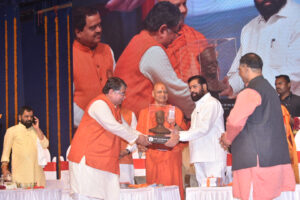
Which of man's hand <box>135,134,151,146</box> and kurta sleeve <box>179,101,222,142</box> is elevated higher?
kurta sleeve <box>179,101,222,142</box>

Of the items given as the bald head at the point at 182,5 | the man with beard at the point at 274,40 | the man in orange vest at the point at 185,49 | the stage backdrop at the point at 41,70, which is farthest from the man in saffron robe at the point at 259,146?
the stage backdrop at the point at 41,70

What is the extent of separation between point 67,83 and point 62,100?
323mm

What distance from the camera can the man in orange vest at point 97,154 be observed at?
415 cm

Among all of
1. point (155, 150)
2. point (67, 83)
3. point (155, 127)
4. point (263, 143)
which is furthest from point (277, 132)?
point (67, 83)

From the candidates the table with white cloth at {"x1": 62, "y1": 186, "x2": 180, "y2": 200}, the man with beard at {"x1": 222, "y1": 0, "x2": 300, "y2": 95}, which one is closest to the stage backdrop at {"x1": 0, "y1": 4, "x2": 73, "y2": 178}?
the man with beard at {"x1": 222, "y1": 0, "x2": 300, "y2": 95}

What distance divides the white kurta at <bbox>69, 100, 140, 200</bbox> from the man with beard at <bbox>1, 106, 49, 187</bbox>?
9.30ft

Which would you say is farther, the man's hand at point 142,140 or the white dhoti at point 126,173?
the white dhoti at point 126,173

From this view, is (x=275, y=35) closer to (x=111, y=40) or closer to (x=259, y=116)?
(x=111, y=40)

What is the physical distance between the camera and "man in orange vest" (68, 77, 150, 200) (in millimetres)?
4148

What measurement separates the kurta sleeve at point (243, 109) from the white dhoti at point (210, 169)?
5.45ft

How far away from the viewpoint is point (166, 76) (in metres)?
7.76

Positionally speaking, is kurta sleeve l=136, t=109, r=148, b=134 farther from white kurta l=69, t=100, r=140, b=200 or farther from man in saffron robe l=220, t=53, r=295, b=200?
man in saffron robe l=220, t=53, r=295, b=200

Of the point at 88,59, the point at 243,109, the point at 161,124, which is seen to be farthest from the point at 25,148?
the point at 243,109

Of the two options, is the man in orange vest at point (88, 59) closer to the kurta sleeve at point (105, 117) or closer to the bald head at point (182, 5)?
the bald head at point (182, 5)
